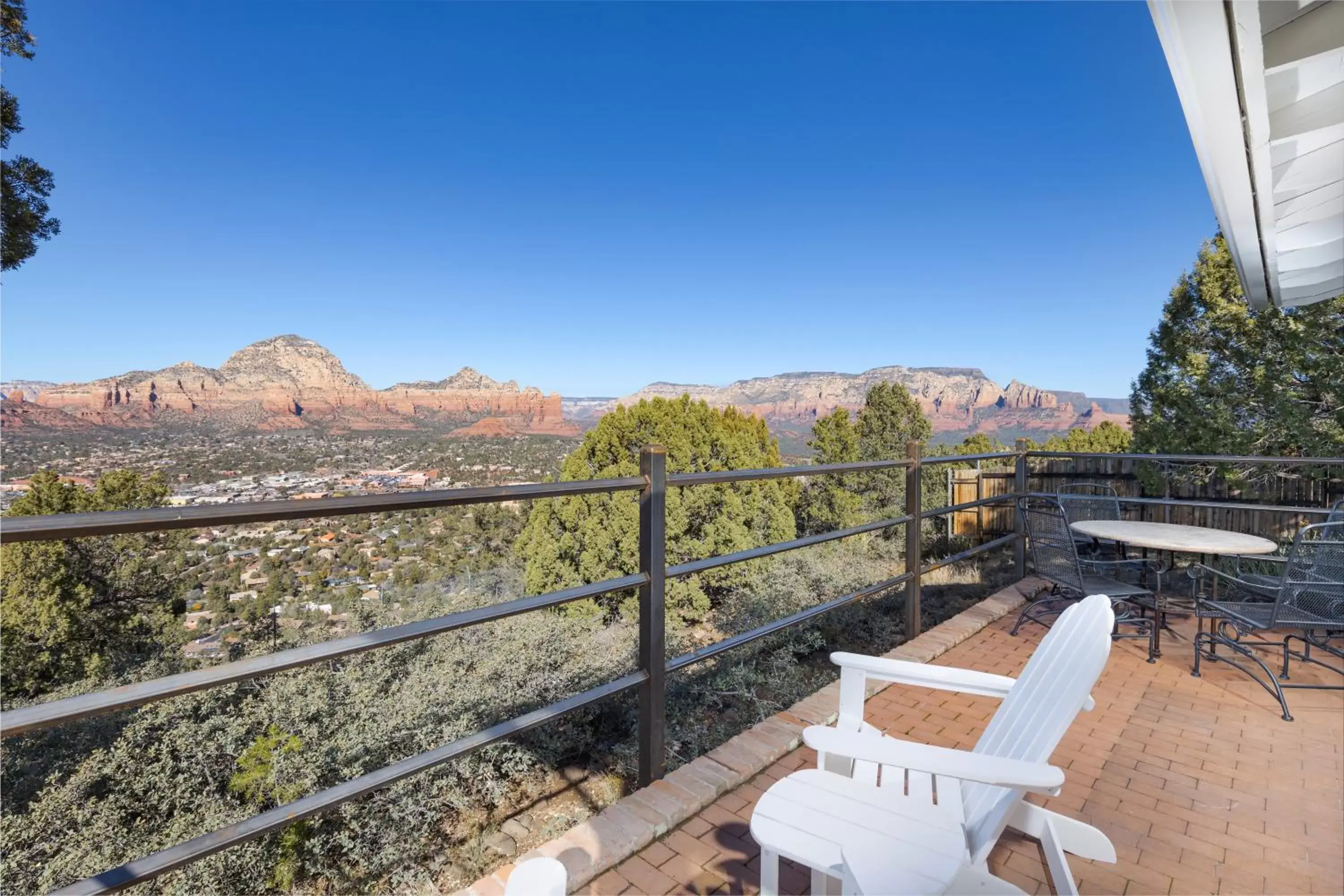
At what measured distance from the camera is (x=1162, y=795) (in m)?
1.97

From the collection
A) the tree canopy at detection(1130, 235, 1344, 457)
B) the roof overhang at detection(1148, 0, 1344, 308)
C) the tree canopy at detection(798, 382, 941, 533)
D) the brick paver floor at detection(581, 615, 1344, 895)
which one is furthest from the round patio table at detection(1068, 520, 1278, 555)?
the tree canopy at detection(798, 382, 941, 533)

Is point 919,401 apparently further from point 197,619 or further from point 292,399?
point 292,399

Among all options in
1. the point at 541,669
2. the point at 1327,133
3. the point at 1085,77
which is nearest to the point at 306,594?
the point at 541,669

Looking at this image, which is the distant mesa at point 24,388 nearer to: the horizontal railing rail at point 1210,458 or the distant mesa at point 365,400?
the distant mesa at point 365,400

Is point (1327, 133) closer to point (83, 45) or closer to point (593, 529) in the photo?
point (593, 529)

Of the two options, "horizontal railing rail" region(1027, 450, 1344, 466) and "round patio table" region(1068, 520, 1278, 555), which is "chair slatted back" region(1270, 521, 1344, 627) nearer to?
"round patio table" region(1068, 520, 1278, 555)

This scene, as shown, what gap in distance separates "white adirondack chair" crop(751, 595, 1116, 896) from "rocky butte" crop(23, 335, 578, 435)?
13409mm

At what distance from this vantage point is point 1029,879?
1567 millimetres

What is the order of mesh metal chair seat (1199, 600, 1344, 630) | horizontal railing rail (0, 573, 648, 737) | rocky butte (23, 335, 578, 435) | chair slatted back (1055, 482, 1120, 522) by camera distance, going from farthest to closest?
rocky butte (23, 335, 578, 435) → chair slatted back (1055, 482, 1120, 522) → mesh metal chair seat (1199, 600, 1344, 630) → horizontal railing rail (0, 573, 648, 737)

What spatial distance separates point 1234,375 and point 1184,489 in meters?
3.18

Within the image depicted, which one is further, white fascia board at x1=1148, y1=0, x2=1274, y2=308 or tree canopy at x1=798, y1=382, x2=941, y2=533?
tree canopy at x1=798, y1=382, x2=941, y2=533

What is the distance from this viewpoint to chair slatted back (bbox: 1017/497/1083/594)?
334 cm

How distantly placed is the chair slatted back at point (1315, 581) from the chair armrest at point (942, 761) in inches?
102

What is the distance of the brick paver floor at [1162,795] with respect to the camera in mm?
1591
